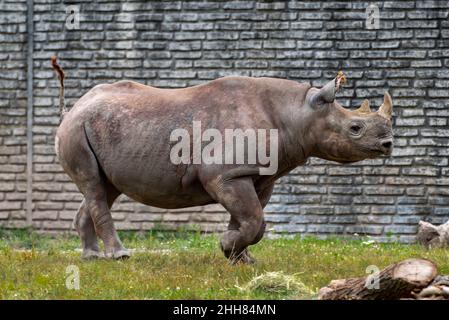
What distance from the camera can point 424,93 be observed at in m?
14.4

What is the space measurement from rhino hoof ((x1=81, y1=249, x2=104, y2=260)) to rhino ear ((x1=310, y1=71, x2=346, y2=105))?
275 cm

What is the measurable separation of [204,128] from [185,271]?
4.61ft

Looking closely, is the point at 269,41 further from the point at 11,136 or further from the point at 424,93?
the point at 11,136

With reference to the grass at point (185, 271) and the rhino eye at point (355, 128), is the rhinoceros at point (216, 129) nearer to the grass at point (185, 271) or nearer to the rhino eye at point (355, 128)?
the rhino eye at point (355, 128)

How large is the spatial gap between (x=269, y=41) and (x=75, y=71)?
10.2 feet

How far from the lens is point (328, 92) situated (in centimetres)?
901

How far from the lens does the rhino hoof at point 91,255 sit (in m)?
9.81

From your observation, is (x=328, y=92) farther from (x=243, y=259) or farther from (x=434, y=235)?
(x=434, y=235)

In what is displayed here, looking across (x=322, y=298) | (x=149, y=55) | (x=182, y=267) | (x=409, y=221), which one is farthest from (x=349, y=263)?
(x=149, y=55)

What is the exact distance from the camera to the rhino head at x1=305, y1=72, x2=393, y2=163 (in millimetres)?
8883

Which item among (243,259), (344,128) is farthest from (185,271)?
(344,128)

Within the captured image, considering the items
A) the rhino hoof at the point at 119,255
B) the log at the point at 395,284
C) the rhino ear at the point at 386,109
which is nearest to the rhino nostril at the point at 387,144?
the rhino ear at the point at 386,109

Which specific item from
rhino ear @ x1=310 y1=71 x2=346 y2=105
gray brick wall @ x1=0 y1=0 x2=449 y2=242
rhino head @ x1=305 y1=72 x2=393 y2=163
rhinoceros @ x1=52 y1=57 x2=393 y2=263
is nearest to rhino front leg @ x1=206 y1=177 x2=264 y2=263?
rhinoceros @ x1=52 y1=57 x2=393 y2=263

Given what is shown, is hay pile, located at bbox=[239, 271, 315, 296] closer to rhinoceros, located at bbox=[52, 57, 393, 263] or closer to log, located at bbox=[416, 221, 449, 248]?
rhinoceros, located at bbox=[52, 57, 393, 263]
